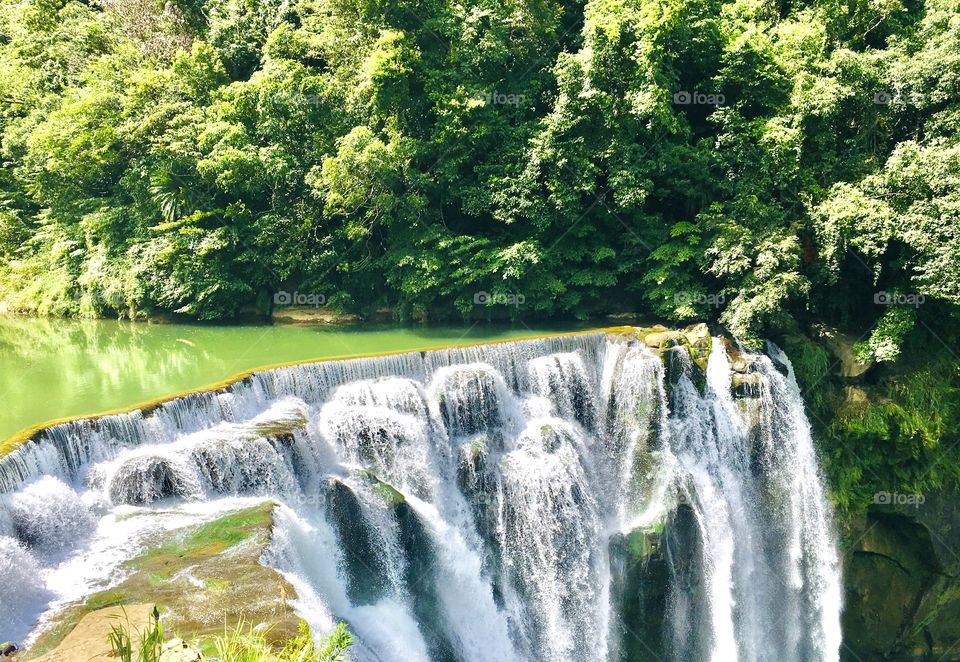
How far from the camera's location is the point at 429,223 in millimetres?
16469

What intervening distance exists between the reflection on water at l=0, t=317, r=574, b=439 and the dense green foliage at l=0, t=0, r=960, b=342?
106 cm

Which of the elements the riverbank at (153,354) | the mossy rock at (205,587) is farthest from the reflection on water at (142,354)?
the mossy rock at (205,587)

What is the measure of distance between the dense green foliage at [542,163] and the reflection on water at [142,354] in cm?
106

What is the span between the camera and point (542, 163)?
15.4 metres

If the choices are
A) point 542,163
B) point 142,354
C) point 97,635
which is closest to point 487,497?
point 97,635

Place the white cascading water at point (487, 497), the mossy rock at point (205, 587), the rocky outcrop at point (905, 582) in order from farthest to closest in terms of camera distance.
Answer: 1. the rocky outcrop at point (905, 582)
2. the white cascading water at point (487, 497)
3. the mossy rock at point (205, 587)

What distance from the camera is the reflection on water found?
11539 millimetres

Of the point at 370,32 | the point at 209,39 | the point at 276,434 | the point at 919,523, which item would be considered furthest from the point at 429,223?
the point at 919,523

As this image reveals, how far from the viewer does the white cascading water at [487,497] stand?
8.27 m

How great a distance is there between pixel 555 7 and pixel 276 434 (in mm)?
13373

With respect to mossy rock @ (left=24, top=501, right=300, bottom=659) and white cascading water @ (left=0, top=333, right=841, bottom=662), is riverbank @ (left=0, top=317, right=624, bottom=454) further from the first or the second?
mossy rock @ (left=24, top=501, right=300, bottom=659)

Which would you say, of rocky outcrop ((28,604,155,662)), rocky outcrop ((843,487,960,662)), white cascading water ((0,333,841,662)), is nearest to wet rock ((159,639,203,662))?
rocky outcrop ((28,604,155,662))

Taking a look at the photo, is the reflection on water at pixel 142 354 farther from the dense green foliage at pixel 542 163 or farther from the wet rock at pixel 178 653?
the wet rock at pixel 178 653

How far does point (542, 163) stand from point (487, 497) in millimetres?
8196
